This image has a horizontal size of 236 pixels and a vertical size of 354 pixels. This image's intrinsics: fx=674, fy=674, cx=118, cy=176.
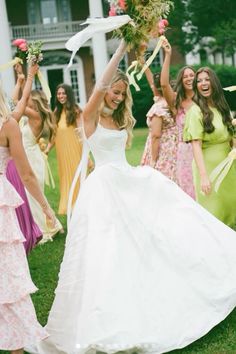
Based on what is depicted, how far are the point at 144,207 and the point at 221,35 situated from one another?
76.3 feet

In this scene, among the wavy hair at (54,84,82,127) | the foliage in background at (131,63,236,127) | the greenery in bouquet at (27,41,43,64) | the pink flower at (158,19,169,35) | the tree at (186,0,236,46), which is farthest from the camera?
the foliage in background at (131,63,236,127)

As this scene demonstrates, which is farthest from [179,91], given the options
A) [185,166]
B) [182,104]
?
[185,166]

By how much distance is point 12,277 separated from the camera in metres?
4.31

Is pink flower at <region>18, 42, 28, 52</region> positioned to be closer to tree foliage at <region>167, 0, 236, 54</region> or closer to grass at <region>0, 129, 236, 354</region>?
grass at <region>0, 129, 236, 354</region>

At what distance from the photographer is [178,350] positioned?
4.54 metres

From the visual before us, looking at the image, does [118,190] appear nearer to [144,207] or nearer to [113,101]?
[144,207]

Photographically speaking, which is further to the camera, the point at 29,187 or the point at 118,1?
the point at 29,187

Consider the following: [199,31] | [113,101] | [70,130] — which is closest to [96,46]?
[199,31]

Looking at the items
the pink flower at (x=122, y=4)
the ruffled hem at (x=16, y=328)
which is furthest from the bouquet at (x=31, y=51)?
the ruffled hem at (x=16, y=328)

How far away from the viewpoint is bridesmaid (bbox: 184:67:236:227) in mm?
6363

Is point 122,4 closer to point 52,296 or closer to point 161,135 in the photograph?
point 52,296

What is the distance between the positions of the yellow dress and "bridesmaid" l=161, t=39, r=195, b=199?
1.96 m

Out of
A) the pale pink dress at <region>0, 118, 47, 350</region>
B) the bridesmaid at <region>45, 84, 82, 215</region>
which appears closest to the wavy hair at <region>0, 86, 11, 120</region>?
the pale pink dress at <region>0, 118, 47, 350</region>

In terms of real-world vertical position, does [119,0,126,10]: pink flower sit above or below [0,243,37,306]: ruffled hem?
above
